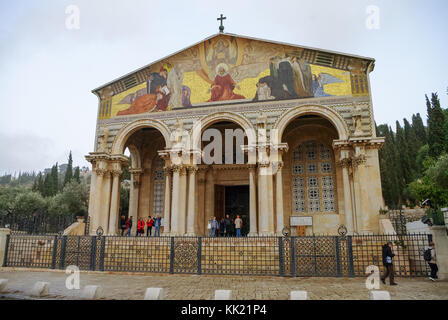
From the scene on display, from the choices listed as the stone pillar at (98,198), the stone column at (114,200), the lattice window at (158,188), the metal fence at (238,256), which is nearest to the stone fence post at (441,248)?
the metal fence at (238,256)

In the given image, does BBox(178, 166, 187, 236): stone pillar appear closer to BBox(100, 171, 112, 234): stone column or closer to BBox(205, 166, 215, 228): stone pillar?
BBox(205, 166, 215, 228): stone pillar

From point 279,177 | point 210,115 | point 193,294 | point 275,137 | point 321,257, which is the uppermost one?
point 210,115

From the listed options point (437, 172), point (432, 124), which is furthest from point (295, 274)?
point (432, 124)

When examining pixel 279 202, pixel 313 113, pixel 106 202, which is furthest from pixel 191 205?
pixel 313 113

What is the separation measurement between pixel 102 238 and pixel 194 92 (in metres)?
9.82

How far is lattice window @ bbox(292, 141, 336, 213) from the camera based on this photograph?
1895 cm

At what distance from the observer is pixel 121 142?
1889 cm

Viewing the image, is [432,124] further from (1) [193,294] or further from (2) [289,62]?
(1) [193,294]

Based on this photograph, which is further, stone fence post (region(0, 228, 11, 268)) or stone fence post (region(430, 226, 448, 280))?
stone fence post (region(0, 228, 11, 268))

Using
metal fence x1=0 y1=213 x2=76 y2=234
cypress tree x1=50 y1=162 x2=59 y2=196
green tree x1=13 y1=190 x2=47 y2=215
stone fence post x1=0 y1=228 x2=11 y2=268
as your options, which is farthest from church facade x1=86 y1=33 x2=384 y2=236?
cypress tree x1=50 y1=162 x2=59 y2=196

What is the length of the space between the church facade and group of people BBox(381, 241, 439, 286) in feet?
16.2

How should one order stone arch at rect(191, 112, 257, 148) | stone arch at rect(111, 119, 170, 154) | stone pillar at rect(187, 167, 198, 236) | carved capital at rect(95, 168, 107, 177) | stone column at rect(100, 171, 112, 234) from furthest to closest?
stone arch at rect(111, 119, 170, 154) < carved capital at rect(95, 168, 107, 177) < stone column at rect(100, 171, 112, 234) < stone arch at rect(191, 112, 257, 148) < stone pillar at rect(187, 167, 198, 236)

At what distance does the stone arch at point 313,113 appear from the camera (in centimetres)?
1636

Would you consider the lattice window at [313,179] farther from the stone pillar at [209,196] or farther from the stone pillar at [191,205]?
the stone pillar at [191,205]
